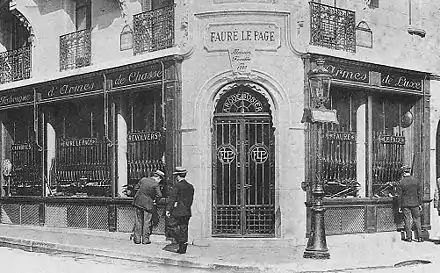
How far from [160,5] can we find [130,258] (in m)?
6.56

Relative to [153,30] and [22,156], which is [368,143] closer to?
[153,30]

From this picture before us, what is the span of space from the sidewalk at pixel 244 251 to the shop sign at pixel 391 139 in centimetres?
230

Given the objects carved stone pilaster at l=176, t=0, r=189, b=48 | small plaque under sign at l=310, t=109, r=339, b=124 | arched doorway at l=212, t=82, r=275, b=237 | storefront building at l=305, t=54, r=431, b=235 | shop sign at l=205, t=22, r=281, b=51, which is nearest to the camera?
small plaque under sign at l=310, t=109, r=339, b=124

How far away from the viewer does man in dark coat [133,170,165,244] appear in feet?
53.7

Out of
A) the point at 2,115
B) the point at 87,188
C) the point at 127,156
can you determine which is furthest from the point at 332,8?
the point at 2,115

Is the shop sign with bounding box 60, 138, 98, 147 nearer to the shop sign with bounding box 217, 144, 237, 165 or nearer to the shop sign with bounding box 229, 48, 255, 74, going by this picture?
the shop sign with bounding box 217, 144, 237, 165

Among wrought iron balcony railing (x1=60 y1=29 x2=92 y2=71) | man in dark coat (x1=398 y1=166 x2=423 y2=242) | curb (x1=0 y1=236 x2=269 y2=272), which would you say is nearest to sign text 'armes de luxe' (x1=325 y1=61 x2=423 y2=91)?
man in dark coat (x1=398 y1=166 x2=423 y2=242)

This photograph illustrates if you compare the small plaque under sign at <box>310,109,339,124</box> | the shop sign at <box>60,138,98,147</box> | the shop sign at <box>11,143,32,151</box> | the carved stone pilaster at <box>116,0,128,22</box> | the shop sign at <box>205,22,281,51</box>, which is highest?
the carved stone pilaster at <box>116,0,128,22</box>

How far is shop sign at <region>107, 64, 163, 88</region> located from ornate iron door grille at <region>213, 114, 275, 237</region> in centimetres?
207

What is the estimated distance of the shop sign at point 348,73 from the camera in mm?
16828

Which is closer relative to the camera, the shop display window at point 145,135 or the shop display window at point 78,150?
the shop display window at point 145,135

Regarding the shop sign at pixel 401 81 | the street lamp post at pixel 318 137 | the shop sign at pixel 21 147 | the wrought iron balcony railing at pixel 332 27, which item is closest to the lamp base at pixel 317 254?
the street lamp post at pixel 318 137

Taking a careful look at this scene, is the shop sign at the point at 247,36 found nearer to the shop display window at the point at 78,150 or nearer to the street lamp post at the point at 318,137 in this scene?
the street lamp post at the point at 318,137

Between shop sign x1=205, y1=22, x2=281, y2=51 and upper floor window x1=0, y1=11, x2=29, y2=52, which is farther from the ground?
upper floor window x1=0, y1=11, x2=29, y2=52
